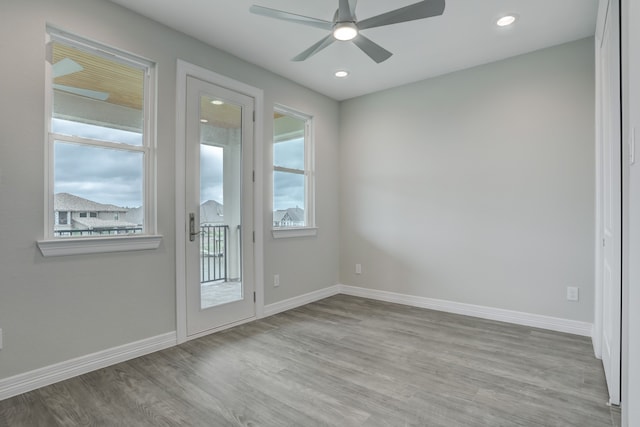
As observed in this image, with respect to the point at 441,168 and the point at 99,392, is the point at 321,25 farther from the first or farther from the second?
the point at 99,392

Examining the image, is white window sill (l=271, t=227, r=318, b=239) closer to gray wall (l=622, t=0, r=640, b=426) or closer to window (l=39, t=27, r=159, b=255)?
window (l=39, t=27, r=159, b=255)

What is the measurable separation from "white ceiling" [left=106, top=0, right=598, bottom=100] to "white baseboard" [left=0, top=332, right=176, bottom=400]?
2.66 m

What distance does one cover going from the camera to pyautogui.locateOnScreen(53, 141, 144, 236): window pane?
2.41m

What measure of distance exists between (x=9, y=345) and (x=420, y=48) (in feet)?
13.1

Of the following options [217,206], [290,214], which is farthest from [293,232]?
[217,206]

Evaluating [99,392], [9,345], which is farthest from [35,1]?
[99,392]

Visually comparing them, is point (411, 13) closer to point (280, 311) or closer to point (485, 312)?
point (485, 312)

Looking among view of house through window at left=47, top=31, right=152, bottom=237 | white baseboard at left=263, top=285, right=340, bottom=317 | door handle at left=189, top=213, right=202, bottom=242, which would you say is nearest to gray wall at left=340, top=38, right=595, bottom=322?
white baseboard at left=263, top=285, right=340, bottom=317

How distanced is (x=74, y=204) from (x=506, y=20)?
12.1 ft

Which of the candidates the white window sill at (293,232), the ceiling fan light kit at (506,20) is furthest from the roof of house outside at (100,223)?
the ceiling fan light kit at (506,20)

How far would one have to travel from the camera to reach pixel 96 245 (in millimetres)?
2490

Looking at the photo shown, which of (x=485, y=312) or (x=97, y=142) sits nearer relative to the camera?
(x=97, y=142)

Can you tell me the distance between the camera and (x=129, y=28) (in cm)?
269

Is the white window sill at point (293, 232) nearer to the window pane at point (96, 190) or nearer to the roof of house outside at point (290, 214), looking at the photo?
the roof of house outside at point (290, 214)
